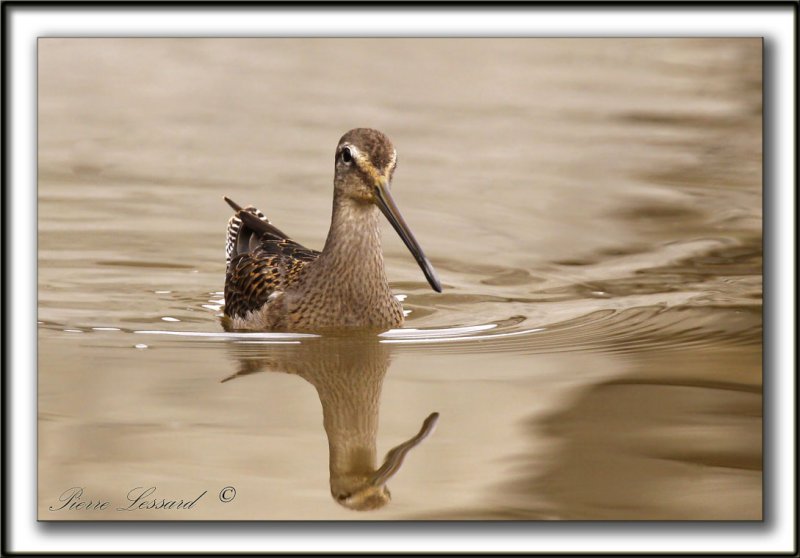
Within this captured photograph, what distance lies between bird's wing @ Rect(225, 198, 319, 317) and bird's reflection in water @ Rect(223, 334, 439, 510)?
776 millimetres

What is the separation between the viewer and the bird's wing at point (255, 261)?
10.1 metres

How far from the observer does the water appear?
7.36m

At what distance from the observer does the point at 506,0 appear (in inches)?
317

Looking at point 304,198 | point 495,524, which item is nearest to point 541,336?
point 495,524

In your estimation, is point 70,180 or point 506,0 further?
point 70,180

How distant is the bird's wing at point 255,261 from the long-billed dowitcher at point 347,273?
1cm

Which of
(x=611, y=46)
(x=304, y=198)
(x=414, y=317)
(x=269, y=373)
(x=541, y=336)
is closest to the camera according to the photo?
(x=269, y=373)

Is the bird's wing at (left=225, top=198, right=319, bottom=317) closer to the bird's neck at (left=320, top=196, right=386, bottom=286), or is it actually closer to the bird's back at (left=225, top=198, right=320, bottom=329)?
the bird's back at (left=225, top=198, right=320, bottom=329)

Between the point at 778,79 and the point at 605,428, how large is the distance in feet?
7.02

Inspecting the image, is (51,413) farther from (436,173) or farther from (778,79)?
(436,173)

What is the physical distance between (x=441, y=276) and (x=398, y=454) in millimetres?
4231
